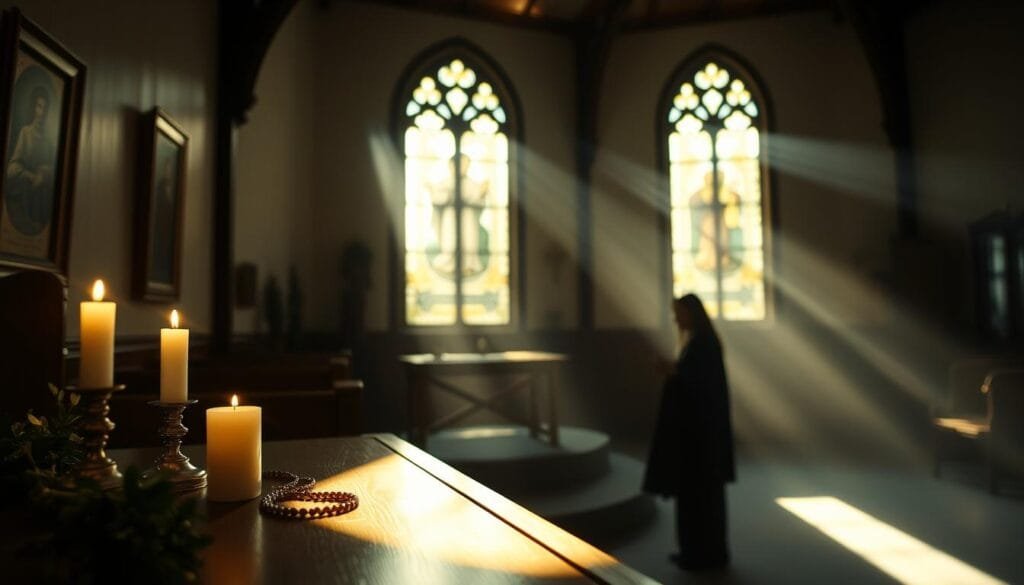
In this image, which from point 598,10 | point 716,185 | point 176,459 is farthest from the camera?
point 716,185

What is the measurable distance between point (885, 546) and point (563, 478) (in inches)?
91.0

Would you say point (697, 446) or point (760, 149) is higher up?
point (760, 149)

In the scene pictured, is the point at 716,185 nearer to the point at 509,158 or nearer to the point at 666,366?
the point at 509,158

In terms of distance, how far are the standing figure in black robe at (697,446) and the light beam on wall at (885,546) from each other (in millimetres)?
988

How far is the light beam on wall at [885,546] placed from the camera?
3.99m

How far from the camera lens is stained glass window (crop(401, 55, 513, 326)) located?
29.3 feet

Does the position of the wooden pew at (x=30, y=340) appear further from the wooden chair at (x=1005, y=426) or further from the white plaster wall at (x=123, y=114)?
the wooden chair at (x=1005, y=426)

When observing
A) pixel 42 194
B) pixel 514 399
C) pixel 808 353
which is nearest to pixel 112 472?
pixel 42 194

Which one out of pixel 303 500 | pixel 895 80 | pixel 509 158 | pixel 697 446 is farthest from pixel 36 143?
pixel 895 80

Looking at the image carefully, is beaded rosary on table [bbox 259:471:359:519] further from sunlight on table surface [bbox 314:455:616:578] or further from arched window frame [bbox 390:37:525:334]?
arched window frame [bbox 390:37:525:334]

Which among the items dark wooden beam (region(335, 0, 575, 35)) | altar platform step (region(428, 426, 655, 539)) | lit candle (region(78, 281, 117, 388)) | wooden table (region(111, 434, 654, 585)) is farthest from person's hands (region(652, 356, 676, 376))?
dark wooden beam (region(335, 0, 575, 35))

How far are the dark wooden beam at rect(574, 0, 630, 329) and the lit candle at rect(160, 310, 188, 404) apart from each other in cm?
789

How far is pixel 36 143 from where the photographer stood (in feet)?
9.75

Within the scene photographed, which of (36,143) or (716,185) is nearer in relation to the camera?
(36,143)
